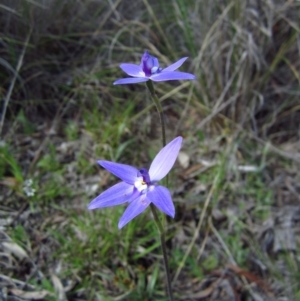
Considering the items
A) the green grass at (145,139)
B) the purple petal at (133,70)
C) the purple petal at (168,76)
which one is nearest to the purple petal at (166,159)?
the purple petal at (168,76)

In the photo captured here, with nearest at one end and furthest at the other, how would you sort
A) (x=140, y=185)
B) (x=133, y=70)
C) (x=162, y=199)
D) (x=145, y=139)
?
(x=162, y=199) < (x=140, y=185) < (x=133, y=70) < (x=145, y=139)

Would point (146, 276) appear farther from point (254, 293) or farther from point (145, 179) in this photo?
point (145, 179)

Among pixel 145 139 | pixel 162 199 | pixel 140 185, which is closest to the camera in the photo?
pixel 162 199

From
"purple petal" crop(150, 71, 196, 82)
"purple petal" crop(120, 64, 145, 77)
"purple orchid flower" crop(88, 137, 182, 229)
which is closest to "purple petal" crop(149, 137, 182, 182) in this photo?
"purple orchid flower" crop(88, 137, 182, 229)

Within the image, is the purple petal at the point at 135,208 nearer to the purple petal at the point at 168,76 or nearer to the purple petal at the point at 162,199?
the purple petal at the point at 162,199

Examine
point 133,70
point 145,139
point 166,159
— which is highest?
point 133,70

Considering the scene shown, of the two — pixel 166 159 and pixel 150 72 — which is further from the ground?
pixel 150 72

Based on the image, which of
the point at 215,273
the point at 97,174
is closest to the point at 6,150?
the point at 97,174

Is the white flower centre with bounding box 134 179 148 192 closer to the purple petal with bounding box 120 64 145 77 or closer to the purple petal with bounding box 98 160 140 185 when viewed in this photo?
the purple petal with bounding box 98 160 140 185

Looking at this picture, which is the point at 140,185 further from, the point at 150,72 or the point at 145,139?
the point at 145,139

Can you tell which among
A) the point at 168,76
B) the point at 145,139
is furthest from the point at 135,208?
the point at 145,139
